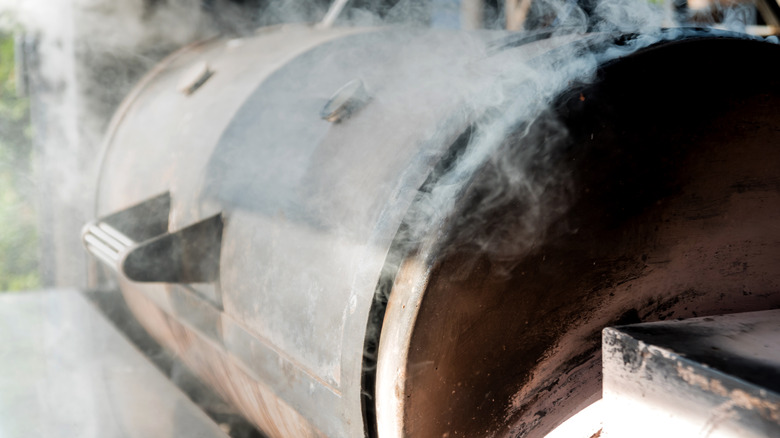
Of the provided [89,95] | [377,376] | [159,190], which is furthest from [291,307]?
[89,95]

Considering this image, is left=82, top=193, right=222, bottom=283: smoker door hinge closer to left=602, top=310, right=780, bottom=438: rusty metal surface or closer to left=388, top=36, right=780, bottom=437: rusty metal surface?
left=388, top=36, right=780, bottom=437: rusty metal surface

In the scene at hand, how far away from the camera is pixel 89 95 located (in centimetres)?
281

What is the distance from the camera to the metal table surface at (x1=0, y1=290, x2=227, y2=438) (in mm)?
1587

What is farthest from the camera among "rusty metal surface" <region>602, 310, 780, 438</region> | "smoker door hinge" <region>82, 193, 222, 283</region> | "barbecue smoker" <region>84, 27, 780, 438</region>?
"smoker door hinge" <region>82, 193, 222, 283</region>

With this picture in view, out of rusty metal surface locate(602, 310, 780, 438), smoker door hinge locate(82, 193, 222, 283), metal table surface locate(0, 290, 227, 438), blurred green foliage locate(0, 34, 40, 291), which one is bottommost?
blurred green foliage locate(0, 34, 40, 291)

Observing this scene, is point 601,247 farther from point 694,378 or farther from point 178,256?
point 178,256

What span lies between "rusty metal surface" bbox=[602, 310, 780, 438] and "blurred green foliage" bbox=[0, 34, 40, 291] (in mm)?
10319

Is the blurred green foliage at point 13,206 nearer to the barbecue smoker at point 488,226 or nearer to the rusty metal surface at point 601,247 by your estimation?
the barbecue smoker at point 488,226

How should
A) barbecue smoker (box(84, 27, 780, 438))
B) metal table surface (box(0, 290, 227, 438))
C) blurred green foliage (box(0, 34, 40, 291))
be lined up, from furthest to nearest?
blurred green foliage (box(0, 34, 40, 291)) → metal table surface (box(0, 290, 227, 438)) → barbecue smoker (box(84, 27, 780, 438))

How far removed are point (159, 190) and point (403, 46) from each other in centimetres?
86

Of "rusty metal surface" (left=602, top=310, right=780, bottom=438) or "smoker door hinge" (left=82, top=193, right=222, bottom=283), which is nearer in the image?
"rusty metal surface" (left=602, top=310, right=780, bottom=438)

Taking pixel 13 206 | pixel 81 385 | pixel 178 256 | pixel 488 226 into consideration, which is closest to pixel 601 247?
pixel 488 226

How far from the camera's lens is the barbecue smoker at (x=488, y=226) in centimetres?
89

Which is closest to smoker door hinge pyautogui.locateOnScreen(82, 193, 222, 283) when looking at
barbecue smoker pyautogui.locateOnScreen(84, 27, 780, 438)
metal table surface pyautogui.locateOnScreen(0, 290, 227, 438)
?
barbecue smoker pyautogui.locateOnScreen(84, 27, 780, 438)
